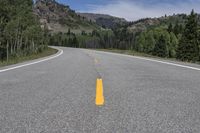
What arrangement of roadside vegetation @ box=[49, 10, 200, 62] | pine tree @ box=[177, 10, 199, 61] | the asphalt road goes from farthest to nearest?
roadside vegetation @ box=[49, 10, 200, 62], pine tree @ box=[177, 10, 199, 61], the asphalt road

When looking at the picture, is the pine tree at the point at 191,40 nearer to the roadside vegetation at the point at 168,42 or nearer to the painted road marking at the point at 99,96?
the roadside vegetation at the point at 168,42

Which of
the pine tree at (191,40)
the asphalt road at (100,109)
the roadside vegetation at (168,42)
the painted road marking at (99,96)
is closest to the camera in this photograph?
the asphalt road at (100,109)

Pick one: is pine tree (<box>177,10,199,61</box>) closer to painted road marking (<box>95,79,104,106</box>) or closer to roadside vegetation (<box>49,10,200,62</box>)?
roadside vegetation (<box>49,10,200,62</box>)

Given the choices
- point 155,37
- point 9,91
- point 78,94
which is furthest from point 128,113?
point 155,37

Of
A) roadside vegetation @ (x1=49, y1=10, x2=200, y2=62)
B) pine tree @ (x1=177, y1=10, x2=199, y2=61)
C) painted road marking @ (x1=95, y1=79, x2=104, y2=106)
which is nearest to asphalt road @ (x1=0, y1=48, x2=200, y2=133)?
painted road marking @ (x1=95, y1=79, x2=104, y2=106)

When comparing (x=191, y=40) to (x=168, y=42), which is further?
(x=168, y=42)

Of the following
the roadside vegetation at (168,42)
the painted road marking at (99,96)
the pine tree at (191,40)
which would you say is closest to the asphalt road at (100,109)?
the painted road marking at (99,96)

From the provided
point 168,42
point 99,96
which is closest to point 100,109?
point 99,96

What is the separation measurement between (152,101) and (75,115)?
1.55 metres

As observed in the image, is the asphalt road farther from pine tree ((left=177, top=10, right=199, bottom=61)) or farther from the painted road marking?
pine tree ((left=177, top=10, right=199, bottom=61))

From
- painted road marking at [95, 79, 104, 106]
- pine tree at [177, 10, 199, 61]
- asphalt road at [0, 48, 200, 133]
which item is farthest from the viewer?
pine tree at [177, 10, 199, 61]

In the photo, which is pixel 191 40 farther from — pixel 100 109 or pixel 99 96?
pixel 100 109

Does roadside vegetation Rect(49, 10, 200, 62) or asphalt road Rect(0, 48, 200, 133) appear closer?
asphalt road Rect(0, 48, 200, 133)

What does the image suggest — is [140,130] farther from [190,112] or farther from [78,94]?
[78,94]
